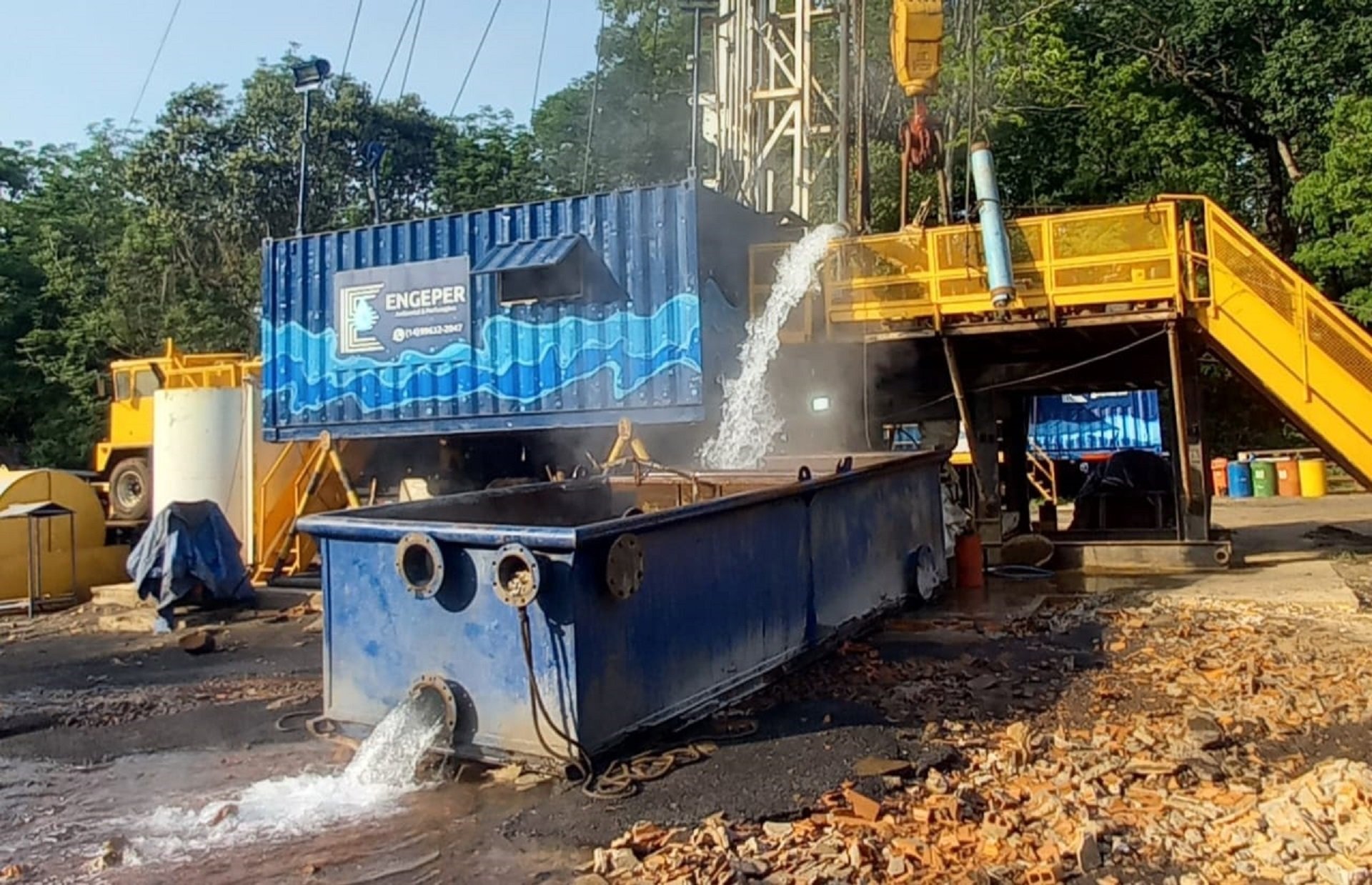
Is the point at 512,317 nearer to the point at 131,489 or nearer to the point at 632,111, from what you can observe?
the point at 131,489

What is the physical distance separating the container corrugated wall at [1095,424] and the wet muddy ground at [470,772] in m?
17.7

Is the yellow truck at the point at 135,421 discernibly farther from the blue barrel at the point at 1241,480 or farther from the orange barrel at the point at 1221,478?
the orange barrel at the point at 1221,478

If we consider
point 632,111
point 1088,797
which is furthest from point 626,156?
point 1088,797

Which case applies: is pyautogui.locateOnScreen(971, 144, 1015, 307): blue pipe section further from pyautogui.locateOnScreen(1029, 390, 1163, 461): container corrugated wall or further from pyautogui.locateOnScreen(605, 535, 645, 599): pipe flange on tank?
pyautogui.locateOnScreen(1029, 390, 1163, 461): container corrugated wall

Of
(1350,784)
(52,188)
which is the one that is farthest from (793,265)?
(52,188)

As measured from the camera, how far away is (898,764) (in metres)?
5.24

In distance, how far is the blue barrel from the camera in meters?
25.6

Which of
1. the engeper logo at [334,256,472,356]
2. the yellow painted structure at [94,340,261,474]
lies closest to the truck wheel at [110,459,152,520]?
the yellow painted structure at [94,340,261,474]

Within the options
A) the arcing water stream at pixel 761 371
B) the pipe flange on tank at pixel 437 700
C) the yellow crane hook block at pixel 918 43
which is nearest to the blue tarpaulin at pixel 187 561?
the arcing water stream at pixel 761 371

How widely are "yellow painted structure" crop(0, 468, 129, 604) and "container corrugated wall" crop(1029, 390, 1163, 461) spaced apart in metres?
21.0

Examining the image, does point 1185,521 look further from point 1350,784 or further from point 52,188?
point 52,188

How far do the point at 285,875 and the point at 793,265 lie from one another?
9.44m

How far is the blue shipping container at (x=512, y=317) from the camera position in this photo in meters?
12.2

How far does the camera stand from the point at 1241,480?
1009 inches
